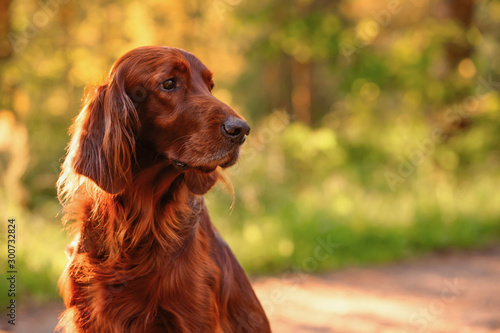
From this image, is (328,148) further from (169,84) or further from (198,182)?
(169,84)

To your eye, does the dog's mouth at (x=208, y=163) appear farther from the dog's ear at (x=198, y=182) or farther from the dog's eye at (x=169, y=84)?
the dog's eye at (x=169, y=84)

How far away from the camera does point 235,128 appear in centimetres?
232

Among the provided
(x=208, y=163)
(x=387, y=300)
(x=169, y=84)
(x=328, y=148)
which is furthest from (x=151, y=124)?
(x=328, y=148)

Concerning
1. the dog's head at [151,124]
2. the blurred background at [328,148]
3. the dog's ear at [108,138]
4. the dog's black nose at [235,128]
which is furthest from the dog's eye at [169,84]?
the blurred background at [328,148]

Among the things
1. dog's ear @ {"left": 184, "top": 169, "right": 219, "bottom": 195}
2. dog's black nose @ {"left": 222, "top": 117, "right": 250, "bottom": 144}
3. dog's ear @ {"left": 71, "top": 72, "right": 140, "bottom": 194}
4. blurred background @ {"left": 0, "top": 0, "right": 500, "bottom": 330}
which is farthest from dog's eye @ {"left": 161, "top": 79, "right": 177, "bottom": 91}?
blurred background @ {"left": 0, "top": 0, "right": 500, "bottom": 330}

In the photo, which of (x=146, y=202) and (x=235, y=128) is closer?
(x=235, y=128)

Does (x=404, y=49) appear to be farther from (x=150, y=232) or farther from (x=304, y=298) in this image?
(x=150, y=232)

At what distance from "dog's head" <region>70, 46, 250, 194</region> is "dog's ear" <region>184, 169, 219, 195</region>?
0.33 ft

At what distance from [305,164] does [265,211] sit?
190 centimetres

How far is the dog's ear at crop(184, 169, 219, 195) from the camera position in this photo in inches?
100

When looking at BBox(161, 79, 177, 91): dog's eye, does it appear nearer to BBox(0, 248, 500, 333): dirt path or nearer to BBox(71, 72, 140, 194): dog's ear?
BBox(71, 72, 140, 194): dog's ear

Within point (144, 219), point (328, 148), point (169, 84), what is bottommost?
point (328, 148)

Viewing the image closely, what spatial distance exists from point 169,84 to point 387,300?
151 inches

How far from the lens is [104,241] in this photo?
2.34 metres
